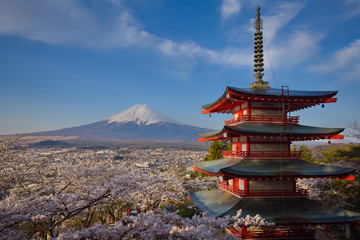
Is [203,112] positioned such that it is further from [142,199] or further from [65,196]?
[65,196]

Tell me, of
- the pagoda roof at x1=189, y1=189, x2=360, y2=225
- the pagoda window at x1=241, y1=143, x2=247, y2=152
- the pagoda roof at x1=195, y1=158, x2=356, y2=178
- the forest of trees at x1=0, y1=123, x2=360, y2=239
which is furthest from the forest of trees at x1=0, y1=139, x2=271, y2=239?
the pagoda window at x1=241, y1=143, x2=247, y2=152

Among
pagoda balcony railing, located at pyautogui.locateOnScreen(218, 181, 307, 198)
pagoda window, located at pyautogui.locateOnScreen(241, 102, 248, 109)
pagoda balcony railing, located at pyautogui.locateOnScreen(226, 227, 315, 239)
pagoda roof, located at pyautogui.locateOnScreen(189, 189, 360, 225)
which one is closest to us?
pagoda roof, located at pyautogui.locateOnScreen(189, 189, 360, 225)

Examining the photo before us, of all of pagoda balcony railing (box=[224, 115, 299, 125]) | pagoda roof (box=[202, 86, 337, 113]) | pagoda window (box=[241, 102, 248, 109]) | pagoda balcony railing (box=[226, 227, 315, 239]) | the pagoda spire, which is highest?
the pagoda spire

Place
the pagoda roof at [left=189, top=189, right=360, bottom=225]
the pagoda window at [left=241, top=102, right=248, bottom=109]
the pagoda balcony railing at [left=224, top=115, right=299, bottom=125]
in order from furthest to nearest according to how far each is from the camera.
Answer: the pagoda window at [left=241, top=102, right=248, bottom=109] < the pagoda balcony railing at [left=224, top=115, right=299, bottom=125] < the pagoda roof at [left=189, top=189, right=360, bottom=225]

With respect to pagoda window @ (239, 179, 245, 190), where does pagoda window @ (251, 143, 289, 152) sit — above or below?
above

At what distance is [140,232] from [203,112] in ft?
36.3

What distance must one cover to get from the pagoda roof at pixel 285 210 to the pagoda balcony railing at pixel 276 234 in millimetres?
1150

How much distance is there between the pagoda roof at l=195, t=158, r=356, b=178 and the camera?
11133mm

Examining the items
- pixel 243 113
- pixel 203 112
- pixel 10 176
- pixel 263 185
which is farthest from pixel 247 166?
pixel 10 176

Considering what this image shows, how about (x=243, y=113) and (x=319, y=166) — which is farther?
(x=243, y=113)

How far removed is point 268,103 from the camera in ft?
43.9

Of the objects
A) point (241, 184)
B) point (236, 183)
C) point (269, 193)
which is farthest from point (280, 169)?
point (236, 183)

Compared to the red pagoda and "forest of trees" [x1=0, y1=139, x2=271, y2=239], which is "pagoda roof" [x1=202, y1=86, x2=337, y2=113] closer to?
the red pagoda

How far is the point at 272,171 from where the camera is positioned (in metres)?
11.5
